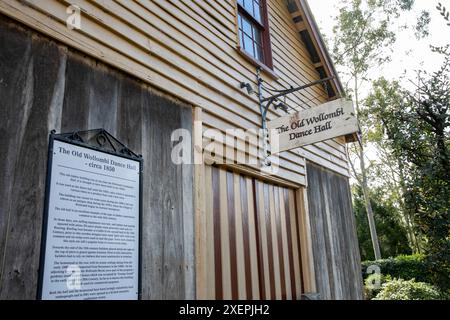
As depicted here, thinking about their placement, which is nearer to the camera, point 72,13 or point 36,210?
point 36,210

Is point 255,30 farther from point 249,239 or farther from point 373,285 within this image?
point 373,285

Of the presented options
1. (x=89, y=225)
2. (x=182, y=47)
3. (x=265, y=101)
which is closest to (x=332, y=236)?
(x=265, y=101)

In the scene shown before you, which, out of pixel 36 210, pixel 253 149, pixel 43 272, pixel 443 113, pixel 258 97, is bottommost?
pixel 43 272

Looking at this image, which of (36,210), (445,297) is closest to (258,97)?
(36,210)

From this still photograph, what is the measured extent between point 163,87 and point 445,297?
495 cm

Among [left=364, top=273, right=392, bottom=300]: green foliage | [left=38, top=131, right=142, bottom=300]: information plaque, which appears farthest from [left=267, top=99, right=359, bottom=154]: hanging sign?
[left=364, top=273, right=392, bottom=300]: green foliage

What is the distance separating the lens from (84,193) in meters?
2.46

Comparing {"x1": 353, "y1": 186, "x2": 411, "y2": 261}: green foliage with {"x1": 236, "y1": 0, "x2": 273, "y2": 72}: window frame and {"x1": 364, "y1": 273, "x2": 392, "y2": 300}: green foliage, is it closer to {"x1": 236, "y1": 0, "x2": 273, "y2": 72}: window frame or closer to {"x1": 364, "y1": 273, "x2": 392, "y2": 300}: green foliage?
{"x1": 364, "y1": 273, "x2": 392, "y2": 300}: green foliage

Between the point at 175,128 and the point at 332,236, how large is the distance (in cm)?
391

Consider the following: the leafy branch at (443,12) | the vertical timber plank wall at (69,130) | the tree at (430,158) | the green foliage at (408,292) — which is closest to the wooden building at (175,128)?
the vertical timber plank wall at (69,130)

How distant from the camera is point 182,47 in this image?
3.85 m
